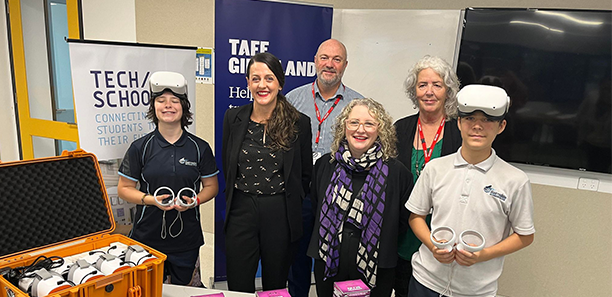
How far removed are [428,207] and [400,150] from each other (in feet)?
1.55

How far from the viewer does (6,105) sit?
4758 millimetres

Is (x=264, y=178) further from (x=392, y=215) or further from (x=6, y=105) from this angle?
(x=6, y=105)

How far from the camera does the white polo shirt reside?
165 cm

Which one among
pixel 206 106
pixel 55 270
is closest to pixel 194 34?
pixel 206 106

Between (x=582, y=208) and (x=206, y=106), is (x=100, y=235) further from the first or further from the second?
(x=582, y=208)

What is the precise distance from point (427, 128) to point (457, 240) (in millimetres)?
764

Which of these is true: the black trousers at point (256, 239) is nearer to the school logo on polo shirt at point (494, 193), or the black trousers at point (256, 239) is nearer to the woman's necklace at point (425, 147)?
the woman's necklace at point (425, 147)

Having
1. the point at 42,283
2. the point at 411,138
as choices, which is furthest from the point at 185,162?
the point at 411,138

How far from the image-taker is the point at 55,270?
144 centimetres

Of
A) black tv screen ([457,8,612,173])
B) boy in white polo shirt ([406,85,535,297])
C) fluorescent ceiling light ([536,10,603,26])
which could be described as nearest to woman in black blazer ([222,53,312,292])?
boy in white polo shirt ([406,85,535,297])

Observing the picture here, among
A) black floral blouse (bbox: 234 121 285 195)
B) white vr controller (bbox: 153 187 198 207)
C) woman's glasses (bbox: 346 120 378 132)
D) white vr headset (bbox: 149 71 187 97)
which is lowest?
white vr controller (bbox: 153 187 198 207)

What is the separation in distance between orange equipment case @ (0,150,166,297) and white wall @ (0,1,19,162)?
4.05 meters

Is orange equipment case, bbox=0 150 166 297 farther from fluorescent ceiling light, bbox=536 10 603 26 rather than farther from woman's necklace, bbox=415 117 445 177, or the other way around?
fluorescent ceiling light, bbox=536 10 603 26

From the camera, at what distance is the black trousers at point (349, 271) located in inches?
78.2
